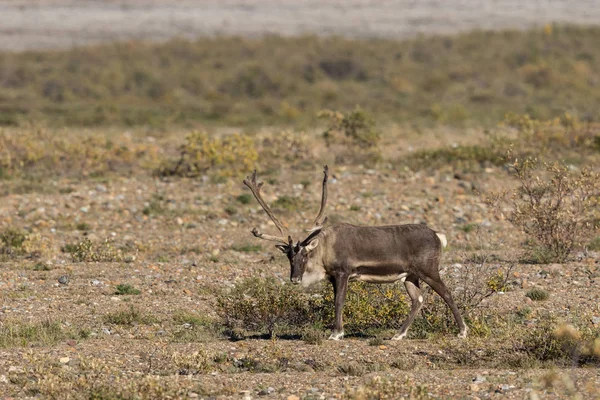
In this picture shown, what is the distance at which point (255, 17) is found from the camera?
93.6 meters

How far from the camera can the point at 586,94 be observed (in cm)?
4922

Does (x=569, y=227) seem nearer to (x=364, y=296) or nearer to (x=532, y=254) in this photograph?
(x=532, y=254)

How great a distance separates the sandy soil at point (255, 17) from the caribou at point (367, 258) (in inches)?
2822

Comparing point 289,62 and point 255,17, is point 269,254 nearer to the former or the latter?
point 289,62

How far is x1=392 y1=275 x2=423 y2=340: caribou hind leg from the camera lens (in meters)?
12.6

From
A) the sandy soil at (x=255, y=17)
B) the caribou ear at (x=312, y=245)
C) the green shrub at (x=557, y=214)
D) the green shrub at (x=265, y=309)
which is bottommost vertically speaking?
the green shrub at (x=265, y=309)

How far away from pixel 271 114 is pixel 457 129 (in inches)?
429

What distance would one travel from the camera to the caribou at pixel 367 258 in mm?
12562

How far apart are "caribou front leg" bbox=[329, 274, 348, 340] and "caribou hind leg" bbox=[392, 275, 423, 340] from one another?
2.51 feet

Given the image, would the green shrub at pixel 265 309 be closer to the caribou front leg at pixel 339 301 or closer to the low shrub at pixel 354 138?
the caribou front leg at pixel 339 301

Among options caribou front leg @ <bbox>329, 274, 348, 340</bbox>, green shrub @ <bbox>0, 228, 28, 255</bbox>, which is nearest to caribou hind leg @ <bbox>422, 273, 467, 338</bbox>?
caribou front leg @ <bbox>329, 274, 348, 340</bbox>

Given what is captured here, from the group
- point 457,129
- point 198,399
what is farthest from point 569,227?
point 457,129

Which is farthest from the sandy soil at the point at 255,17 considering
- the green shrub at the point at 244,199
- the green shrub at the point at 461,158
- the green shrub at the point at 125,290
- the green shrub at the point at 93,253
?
the green shrub at the point at 125,290

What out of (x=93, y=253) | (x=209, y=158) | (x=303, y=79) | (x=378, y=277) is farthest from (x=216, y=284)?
(x=303, y=79)
